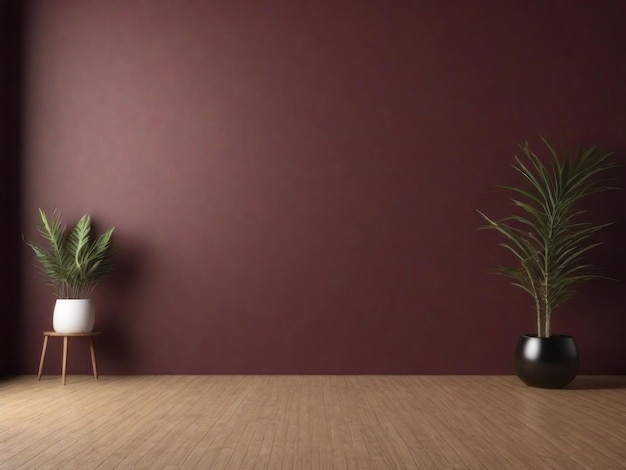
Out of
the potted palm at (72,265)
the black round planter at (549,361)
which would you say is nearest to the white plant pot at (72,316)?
the potted palm at (72,265)

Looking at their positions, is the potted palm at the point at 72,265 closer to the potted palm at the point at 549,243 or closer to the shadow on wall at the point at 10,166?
the shadow on wall at the point at 10,166

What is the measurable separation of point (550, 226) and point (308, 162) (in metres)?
1.96

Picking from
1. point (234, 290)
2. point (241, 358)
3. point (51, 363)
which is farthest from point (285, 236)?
point (51, 363)

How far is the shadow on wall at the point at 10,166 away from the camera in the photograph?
5516 mm

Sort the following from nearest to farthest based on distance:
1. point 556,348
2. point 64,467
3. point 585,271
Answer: point 64,467, point 556,348, point 585,271

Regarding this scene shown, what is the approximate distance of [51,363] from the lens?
550cm

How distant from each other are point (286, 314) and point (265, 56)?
7.01ft

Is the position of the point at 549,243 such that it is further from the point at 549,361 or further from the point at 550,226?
the point at 549,361

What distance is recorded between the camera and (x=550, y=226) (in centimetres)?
498

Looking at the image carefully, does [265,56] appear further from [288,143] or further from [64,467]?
[64,467]

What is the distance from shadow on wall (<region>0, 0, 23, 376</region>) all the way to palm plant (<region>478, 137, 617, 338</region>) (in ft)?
12.6

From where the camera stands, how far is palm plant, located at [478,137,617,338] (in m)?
4.96

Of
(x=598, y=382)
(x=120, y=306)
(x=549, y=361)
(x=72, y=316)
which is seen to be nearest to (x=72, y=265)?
(x=72, y=316)

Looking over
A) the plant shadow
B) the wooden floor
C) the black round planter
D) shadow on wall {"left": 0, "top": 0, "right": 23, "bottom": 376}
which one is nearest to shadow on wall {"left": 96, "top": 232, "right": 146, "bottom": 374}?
the wooden floor
